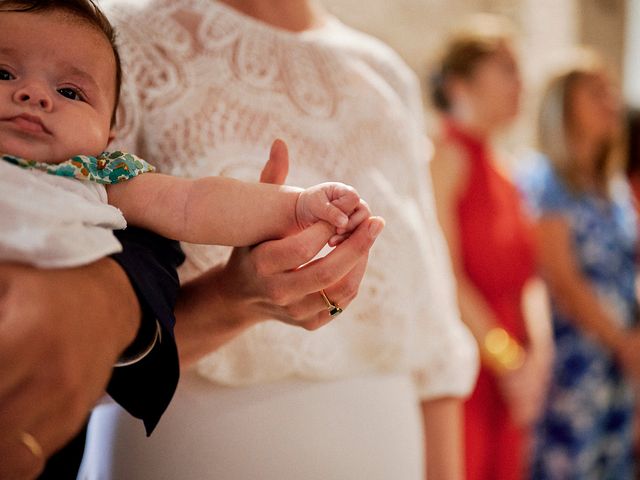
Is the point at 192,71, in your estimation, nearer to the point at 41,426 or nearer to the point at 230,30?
the point at 230,30

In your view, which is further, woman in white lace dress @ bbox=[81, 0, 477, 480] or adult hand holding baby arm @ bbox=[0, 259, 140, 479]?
woman in white lace dress @ bbox=[81, 0, 477, 480]

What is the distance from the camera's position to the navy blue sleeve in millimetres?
605

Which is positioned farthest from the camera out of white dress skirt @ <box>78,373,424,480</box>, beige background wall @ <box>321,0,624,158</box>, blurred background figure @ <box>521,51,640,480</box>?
beige background wall @ <box>321,0,624,158</box>

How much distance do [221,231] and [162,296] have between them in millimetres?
76

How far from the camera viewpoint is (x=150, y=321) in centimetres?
61

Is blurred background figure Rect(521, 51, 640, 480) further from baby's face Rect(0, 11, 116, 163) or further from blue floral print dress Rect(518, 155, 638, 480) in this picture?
baby's face Rect(0, 11, 116, 163)

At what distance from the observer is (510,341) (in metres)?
2.34

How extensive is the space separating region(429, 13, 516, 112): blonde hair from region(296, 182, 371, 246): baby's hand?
1.99 meters

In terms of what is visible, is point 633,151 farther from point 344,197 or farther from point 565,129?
point 344,197

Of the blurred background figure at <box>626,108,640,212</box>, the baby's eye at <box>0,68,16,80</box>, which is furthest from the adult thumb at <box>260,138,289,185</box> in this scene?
the blurred background figure at <box>626,108,640,212</box>

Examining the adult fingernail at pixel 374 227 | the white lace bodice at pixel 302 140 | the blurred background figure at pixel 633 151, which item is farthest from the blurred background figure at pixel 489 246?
the adult fingernail at pixel 374 227

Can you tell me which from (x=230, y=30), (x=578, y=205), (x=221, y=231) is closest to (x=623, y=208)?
(x=578, y=205)

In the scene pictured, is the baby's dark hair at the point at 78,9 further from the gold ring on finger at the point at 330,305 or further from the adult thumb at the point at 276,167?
the gold ring on finger at the point at 330,305

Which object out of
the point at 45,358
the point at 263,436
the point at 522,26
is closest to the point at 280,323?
the point at 263,436
